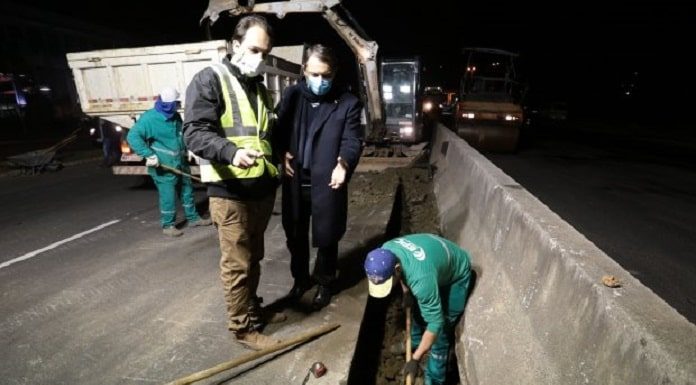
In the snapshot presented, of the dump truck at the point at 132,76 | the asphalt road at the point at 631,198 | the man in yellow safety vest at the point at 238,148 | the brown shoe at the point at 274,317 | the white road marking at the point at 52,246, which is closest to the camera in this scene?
the man in yellow safety vest at the point at 238,148

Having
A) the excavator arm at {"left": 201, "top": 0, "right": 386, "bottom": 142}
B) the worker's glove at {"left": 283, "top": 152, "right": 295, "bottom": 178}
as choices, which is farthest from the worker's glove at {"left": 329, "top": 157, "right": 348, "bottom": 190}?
the excavator arm at {"left": 201, "top": 0, "right": 386, "bottom": 142}

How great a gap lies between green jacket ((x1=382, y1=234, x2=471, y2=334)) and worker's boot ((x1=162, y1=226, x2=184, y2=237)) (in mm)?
3279

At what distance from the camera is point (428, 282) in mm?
2639

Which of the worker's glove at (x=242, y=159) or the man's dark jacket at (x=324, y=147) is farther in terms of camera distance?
the man's dark jacket at (x=324, y=147)

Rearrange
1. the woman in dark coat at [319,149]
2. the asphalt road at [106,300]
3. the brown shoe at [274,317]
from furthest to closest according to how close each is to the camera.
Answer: the brown shoe at [274,317] → the woman in dark coat at [319,149] → the asphalt road at [106,300]

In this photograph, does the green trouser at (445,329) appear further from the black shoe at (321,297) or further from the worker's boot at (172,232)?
the worker's boot at (172,232)

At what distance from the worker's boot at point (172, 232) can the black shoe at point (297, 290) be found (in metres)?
2.32

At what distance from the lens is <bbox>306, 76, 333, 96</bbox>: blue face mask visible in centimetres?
286

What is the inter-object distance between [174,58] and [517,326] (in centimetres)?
604

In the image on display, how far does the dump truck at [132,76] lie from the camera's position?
599cm

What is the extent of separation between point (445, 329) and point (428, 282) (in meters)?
0.75

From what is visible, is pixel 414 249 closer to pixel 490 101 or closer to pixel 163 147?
pixel 163 147

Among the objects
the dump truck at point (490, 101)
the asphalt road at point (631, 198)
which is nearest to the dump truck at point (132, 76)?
the asphalt road at point (631, 198)

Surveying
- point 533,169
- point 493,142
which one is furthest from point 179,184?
point 493,142
